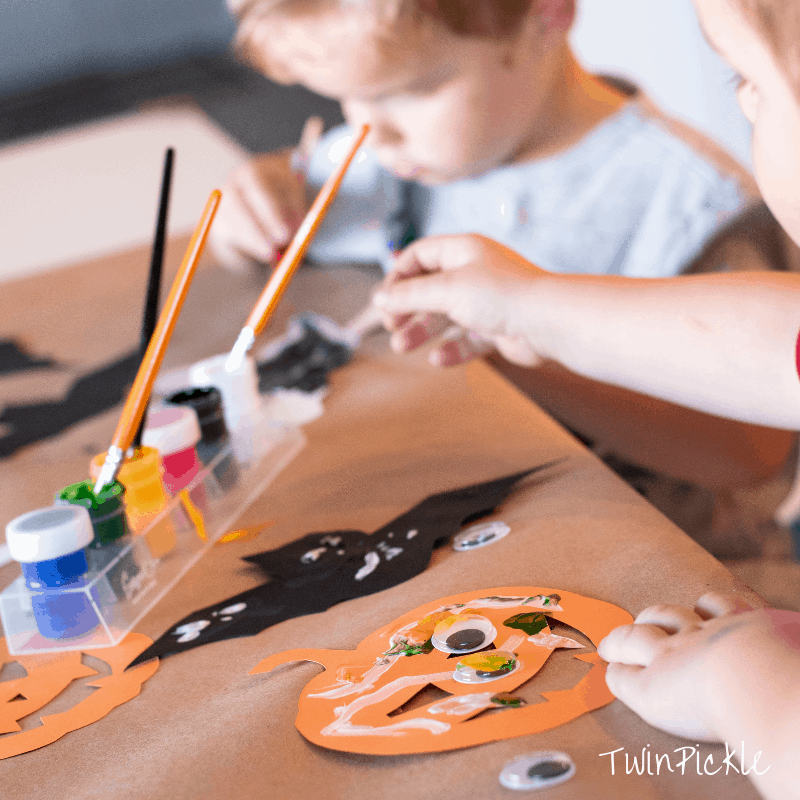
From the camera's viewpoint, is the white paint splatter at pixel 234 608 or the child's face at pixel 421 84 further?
the child's face at pixel 421 84

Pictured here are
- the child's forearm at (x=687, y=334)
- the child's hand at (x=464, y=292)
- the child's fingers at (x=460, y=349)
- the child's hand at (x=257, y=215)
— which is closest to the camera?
the child's forearm at (x=687, y=334)

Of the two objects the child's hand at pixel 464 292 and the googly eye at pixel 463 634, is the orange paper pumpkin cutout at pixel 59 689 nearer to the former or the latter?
the googly eye at pixel 463 634

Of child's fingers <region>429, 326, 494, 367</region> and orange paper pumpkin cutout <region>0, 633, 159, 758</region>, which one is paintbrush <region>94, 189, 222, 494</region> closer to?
orange paper pumpkin cutout <region>0, 633, 159, 758</region>

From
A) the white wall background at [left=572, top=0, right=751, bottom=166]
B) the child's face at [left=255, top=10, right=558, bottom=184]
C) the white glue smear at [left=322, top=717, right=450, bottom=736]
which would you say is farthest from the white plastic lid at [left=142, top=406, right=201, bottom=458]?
the white wall background at [left=572, top=0, right=751, bottom=166]

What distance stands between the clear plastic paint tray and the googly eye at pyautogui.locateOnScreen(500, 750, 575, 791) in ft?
0.62

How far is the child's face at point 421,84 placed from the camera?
2.15ft

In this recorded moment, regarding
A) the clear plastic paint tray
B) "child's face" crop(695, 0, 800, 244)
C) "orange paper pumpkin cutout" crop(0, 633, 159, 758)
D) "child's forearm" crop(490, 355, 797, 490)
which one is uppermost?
"child's face" crop(695, 0, 800, 244)

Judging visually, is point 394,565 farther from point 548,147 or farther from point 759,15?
point 548,147

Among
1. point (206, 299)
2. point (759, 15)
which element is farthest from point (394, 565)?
point (206, 299)

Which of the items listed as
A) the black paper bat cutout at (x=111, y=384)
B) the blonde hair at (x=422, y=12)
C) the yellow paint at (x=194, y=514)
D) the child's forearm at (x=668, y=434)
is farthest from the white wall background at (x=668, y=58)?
the yellow paint at (x=194, y=514)

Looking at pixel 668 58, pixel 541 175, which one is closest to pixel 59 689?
pixel 541 175

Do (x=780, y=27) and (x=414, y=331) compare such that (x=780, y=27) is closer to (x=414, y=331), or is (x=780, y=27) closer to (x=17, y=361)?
(x=414, y=331)

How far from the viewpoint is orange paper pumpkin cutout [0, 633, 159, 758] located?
1.08ft

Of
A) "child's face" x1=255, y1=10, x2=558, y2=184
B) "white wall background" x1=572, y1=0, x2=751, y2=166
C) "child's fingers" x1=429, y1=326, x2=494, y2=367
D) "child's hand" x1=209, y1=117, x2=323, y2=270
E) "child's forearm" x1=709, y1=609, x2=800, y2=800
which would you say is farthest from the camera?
"white wall background" x1=572, y1=0, x2=751, y2=166
